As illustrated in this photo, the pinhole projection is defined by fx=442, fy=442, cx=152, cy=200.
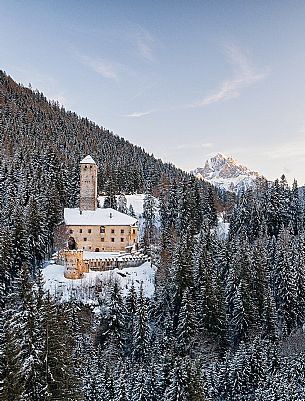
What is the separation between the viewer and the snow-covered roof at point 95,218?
63550 mm

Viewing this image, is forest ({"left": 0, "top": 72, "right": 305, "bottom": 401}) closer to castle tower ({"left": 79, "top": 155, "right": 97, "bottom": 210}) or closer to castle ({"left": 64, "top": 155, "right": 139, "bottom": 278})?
castle ({"left": 64, "top": 155, "right": 139, "bottom": 278})

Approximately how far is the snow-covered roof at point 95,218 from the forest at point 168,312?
2.58 metres

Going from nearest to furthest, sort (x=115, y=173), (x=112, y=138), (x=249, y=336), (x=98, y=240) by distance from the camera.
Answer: (x=249, y=336), (x=98, y=240), (x=115, y=173), (x=112, y=138)

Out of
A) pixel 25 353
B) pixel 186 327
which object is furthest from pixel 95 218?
pixel 25 353

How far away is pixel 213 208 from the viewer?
271 ft

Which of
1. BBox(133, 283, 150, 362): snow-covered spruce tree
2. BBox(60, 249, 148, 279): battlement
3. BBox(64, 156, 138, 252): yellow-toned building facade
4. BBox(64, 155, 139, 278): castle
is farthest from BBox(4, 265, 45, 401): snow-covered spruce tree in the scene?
BBox(64, 156, 138, 252): yellow-toned building facade

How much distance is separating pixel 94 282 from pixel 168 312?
9.76m

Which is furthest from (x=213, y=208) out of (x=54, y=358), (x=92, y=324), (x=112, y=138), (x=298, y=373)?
(x=112, y=138)

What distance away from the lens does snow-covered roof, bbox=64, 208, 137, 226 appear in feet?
208

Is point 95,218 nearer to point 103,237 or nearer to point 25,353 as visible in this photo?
point 103,237

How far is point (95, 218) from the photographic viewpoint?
214 ft

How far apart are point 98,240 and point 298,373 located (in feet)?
114

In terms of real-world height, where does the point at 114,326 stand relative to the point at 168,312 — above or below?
below

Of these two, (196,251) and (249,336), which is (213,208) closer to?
(196,251)
